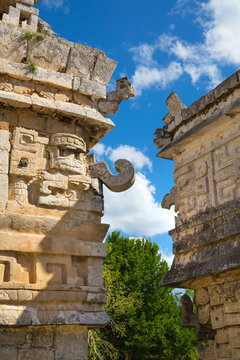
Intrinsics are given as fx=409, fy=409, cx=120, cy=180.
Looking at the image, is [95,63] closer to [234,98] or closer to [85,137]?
[85,137]

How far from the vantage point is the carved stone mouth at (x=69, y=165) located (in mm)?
4232

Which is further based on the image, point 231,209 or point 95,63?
point 231,209

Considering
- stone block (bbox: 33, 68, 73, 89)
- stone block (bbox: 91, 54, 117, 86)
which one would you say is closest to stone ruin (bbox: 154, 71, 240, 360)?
stone block (bbox: 91, 54, 117, 86)

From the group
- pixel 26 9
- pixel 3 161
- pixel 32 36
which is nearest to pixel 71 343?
pixel 3 161

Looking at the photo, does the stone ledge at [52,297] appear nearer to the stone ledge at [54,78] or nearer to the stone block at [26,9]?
the stone ledge at [54,78]

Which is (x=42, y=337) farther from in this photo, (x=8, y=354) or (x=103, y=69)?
(x=103, y=69)

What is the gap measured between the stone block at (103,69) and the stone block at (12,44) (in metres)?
0.82

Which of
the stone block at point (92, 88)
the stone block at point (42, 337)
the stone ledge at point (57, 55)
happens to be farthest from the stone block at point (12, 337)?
the stone ledge at point (57, 55)

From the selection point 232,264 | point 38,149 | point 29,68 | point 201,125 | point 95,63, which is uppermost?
point 201,125

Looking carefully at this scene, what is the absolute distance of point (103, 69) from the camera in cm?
474

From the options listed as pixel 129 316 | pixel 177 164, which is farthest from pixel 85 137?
pixel 129 316

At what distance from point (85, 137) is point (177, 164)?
4.21 m

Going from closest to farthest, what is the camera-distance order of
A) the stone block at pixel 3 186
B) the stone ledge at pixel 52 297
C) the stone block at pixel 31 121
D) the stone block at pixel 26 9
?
the stone ledge at pixel 52 297, the stone block at pixel 3 186, the stone block at pixel 31 121, the stone block at pixel 26 9

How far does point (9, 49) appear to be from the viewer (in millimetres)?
4266
